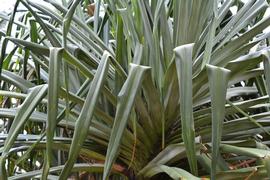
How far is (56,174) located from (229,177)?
33cm

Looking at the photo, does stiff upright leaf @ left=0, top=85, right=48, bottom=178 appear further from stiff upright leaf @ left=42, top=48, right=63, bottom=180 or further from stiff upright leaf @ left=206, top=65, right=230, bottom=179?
stiff upright leaf @ left=206, top=65, right=230, bottom=179

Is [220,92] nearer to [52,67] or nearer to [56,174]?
[52,67]

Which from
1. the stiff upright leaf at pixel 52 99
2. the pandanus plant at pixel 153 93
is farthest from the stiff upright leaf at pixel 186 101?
A: the stiff upright leaf at pixel 52 99

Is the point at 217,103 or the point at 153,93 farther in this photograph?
the point at 153,93

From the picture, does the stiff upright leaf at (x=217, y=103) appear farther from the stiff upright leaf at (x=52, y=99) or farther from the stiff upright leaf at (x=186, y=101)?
the stiff upright leaf at (x=52, y=99)

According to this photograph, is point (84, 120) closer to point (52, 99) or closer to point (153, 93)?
point (52, 99)

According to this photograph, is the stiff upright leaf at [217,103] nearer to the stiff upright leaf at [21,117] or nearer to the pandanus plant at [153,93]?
the pandanus plant at [153,93]

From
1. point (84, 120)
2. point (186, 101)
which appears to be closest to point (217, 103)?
point (186, 101)

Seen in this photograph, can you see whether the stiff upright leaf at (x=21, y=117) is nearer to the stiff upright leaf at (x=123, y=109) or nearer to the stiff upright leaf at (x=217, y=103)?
the stiff upright leaf at (x=123, y=109)

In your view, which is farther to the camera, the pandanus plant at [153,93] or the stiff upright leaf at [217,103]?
the pandanus plant at [153,93]

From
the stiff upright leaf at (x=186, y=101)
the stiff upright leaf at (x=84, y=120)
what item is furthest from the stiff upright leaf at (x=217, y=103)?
the stiff upright leaf at (x=84, y=120)

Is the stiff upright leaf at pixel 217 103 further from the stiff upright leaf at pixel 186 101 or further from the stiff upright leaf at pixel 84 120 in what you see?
the stiff upright leaf at pixel 84 120

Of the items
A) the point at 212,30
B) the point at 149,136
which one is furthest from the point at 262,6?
the point at 149,136

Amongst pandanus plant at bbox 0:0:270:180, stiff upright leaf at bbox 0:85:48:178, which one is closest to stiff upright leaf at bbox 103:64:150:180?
pandanus plant at bbox 0:0:270:180
